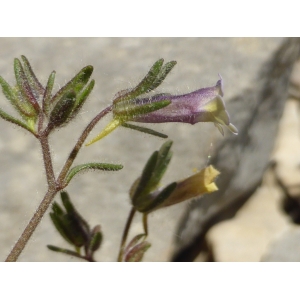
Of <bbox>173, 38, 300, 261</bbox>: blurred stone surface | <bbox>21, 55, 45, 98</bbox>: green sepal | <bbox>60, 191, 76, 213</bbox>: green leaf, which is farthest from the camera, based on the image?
<bbox>173, 38, 300, 261</bbox>: blurred stone surface

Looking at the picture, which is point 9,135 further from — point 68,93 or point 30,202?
point 68,93

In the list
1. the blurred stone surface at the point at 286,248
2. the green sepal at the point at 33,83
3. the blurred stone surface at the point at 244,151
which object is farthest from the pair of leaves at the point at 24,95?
the blurred stone surface at the point at 286,248

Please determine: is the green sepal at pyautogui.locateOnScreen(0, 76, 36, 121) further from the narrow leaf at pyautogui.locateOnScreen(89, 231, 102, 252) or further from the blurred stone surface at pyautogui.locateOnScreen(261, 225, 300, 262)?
the blurred stone surface at pyautogui.locateOnScreen(261, 225, 300, 262)

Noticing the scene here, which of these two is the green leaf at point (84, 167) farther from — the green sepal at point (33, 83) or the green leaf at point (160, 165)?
the green leaf at point (160, 165)

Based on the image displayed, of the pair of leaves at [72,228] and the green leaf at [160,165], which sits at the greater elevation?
the green leaf at [160,165]

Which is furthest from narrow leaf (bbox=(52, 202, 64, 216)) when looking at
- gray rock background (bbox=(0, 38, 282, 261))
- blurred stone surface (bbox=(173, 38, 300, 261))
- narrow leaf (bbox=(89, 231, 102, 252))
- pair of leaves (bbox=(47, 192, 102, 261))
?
blurred stone surface (bbox=(173, 38, 300, 261))

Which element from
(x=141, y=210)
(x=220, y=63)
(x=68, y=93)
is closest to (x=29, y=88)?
(x=68, y=93)
